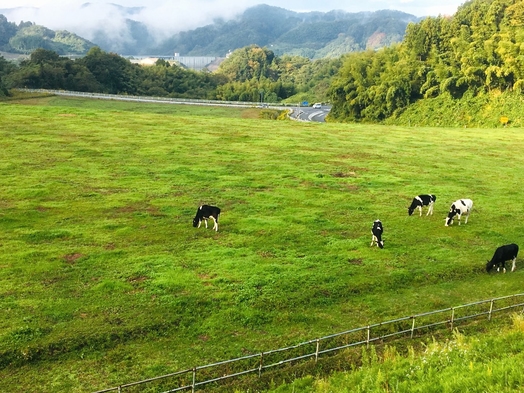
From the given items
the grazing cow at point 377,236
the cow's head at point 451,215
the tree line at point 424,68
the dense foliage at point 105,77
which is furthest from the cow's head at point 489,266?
the dense foliage at point 105,77

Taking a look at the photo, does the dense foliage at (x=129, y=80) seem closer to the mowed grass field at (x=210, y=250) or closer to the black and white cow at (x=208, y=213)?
the mowed grass field at (x=210, y=250)

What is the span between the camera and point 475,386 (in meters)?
11.8

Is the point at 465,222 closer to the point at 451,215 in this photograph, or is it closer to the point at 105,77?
the point at 451,215

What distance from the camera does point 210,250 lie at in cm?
2323

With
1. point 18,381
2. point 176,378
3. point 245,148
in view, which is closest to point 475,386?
point 176,378

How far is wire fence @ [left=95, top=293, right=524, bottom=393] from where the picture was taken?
45.3ft

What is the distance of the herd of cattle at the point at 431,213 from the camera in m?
21.9

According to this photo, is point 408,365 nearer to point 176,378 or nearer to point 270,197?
point 176,378

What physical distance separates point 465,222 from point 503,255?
7.16 metres

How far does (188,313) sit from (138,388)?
4.20 m

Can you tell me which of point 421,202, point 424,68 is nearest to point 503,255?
point 421,202

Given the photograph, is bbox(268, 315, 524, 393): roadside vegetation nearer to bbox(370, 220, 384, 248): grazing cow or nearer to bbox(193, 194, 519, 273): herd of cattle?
bbox(193, 194, 519, 273): herd of cattle

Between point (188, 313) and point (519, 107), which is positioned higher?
point (519, 107)

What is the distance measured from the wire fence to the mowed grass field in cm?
56
